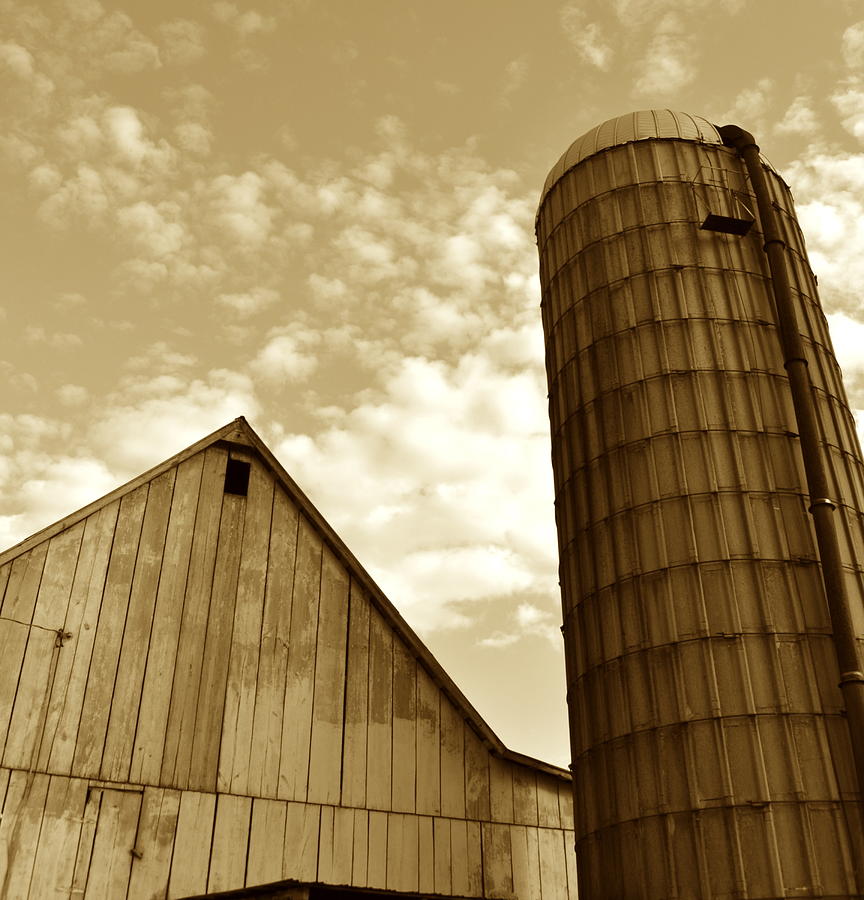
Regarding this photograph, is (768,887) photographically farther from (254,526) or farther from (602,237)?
(602,237)

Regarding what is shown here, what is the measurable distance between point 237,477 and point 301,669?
9.73 feet

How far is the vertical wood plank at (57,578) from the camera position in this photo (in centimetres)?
1227

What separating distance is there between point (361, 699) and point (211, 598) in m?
2.48

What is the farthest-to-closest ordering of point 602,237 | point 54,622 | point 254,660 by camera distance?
point 602,237, point 254,660, point 54,622

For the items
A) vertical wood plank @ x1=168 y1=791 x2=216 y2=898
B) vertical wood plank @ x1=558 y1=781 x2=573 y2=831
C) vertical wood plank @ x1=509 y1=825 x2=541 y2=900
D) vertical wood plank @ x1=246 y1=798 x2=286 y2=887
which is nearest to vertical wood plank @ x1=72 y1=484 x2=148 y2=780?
vertical wood plank @ x1=168 y1=791 x2=216 y2=898

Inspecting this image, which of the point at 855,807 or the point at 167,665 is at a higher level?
the point at 167,665

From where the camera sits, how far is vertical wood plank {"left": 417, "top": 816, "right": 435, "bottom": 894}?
42.4 feet

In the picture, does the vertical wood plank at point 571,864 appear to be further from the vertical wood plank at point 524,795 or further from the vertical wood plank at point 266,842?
the vertical wood plank at point 266,842

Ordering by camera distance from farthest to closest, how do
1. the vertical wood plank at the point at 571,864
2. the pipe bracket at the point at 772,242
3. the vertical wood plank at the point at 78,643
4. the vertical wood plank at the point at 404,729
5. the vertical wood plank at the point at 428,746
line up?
the pipe bracket at the point at 772,242 → the vertical wood plank at the point at 571,864 → the vertical wood plank at the point at 428,746 → the vertical wood plank at the point at 404,729 → the vertical wood plank at the point at 78,643

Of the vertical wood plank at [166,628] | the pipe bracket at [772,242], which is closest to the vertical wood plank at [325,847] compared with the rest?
the vertical wood plank at [166,628]

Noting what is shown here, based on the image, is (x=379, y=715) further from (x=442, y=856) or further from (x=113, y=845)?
(x=113, y=845)

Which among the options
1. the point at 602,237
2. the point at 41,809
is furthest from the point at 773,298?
the point at 41,809

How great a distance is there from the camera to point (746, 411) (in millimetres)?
13344

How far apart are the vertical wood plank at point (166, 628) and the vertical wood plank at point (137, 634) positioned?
0.23 feet
